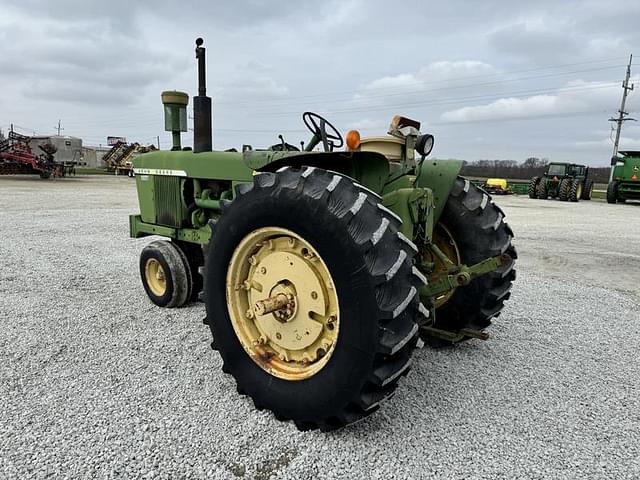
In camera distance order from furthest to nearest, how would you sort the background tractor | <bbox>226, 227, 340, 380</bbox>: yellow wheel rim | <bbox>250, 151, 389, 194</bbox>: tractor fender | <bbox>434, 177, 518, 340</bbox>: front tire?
the background tractor
<bbox>434, 177, 518, 340</bbox>: front tire
<bbox>250, 151, 389, 194</bbox>: tractor fender
<bbox>226, 227, 340, 380</bbox>: yellow wheel rim

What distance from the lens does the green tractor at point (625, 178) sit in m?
20.0

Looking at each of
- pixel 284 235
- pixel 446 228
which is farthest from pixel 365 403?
pixel 446 228

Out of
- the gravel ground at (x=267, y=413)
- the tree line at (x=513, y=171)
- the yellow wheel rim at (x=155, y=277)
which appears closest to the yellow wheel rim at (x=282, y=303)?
the gravel ground at (x=267, y=413)

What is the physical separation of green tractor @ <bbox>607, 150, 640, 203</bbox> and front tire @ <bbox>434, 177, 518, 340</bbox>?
20.8 metres

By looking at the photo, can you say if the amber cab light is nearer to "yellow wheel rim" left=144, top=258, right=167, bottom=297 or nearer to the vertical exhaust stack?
the vertical exhaust stack

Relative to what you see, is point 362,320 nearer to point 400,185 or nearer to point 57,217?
point 400,185

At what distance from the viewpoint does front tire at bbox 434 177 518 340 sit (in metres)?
3.22

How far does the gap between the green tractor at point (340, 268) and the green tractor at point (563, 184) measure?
21.3 metres

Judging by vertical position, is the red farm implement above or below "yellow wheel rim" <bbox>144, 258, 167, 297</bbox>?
above

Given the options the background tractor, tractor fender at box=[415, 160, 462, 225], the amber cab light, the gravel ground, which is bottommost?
the gravel ground

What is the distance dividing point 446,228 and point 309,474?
2002 mm

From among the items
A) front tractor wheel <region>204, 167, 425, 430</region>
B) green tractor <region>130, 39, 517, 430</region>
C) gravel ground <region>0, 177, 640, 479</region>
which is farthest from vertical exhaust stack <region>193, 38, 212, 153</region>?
front tractor wheel <region>204, 167, 425, 430</region>

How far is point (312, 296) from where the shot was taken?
93.4 inches

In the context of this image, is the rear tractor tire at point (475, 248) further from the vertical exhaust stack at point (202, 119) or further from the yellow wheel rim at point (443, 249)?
the vertical exhaust stack at point (202, 119)
